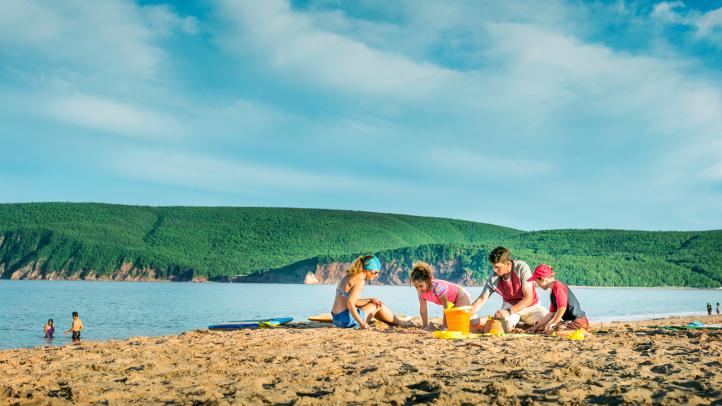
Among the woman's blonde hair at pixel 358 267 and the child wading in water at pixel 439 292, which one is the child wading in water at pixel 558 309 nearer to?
the child wading in water at pixel 439 292

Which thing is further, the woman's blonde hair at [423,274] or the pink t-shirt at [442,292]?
the pink t-shirt at [442,292]

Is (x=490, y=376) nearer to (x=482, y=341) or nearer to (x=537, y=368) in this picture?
(x=537, y=368)

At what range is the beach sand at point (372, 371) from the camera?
595 cm

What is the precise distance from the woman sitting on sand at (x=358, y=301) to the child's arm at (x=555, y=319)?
325 cm

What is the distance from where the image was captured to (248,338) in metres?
11.4

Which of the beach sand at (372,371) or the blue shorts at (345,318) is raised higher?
the blue shorts at (345,318)

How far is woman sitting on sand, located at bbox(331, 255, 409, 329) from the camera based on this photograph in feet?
39.1

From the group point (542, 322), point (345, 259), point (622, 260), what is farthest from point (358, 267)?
point (622, 260)

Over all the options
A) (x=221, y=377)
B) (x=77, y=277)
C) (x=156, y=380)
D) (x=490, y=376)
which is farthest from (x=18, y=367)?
(x=77, y=277)

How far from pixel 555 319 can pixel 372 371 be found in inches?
205

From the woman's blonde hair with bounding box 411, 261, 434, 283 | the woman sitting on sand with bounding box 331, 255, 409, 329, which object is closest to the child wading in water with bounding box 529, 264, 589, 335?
the woman's blonde hair with bounding box 411, 261, 434, 283

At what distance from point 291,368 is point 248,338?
12.6ft

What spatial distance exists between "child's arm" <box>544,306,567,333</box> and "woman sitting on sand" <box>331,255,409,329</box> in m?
3.25

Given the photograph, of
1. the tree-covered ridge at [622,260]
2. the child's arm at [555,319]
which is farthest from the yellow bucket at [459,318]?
the tree-covered ridge at [622,260]
